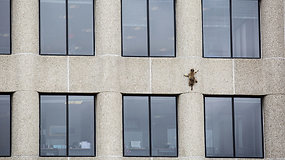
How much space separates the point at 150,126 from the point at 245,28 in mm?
6280

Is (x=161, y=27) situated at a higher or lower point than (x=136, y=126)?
higher

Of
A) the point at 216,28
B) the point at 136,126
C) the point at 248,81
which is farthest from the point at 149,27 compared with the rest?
the point at 248,81

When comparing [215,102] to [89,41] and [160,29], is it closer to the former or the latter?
[160,29]

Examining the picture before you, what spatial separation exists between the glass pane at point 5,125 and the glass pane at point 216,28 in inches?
359

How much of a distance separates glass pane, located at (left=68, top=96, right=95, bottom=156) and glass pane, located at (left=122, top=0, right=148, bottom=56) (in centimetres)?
287

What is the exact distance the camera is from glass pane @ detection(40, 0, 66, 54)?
31891mm

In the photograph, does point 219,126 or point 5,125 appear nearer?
point 5,125

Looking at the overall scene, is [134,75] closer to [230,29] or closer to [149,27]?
[149,27]

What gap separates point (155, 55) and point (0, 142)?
7.76 meters

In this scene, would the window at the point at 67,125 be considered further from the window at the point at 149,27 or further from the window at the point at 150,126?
the window at the point at 149,27

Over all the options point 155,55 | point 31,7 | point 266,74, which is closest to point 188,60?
point 155,55

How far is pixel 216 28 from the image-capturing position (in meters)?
33.0

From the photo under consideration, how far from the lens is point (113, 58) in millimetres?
31469

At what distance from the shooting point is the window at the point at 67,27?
31.9 m
